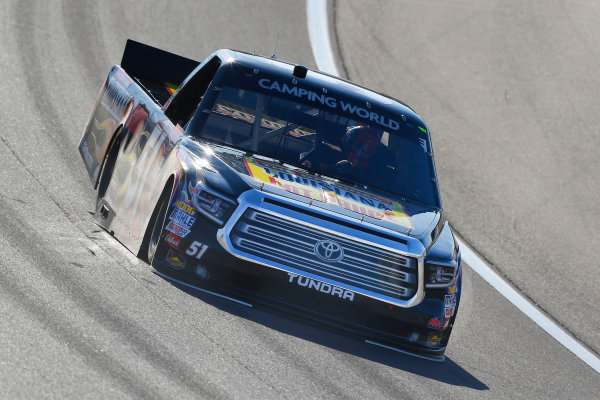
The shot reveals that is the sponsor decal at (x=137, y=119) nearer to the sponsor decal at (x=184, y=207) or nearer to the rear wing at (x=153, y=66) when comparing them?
the rear wing at (x=153, y=66)

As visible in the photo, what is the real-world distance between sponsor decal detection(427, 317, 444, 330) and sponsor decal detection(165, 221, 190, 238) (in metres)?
1.66

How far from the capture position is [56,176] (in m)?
9.16

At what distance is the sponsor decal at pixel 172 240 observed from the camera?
6.53 meters

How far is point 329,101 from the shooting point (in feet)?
25.8

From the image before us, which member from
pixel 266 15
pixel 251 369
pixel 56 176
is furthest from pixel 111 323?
pixel 266 15

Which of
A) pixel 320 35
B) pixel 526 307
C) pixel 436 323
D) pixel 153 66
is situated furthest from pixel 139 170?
pixel 320 35

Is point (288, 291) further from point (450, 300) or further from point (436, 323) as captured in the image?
point (450, 300)

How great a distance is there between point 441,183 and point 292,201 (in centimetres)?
618

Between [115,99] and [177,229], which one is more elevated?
[177,229]

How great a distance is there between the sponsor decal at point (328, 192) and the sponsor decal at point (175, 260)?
703 millimetres

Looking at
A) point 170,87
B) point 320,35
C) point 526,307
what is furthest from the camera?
point 320,35

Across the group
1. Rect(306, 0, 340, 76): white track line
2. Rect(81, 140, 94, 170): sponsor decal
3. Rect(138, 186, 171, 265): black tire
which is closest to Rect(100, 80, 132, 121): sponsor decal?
Rect(81, 140, 94, 170): sponsor decal

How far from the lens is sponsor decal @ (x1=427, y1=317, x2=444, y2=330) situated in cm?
666

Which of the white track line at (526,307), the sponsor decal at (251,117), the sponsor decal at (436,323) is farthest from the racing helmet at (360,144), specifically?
the white track line at (526,307)
